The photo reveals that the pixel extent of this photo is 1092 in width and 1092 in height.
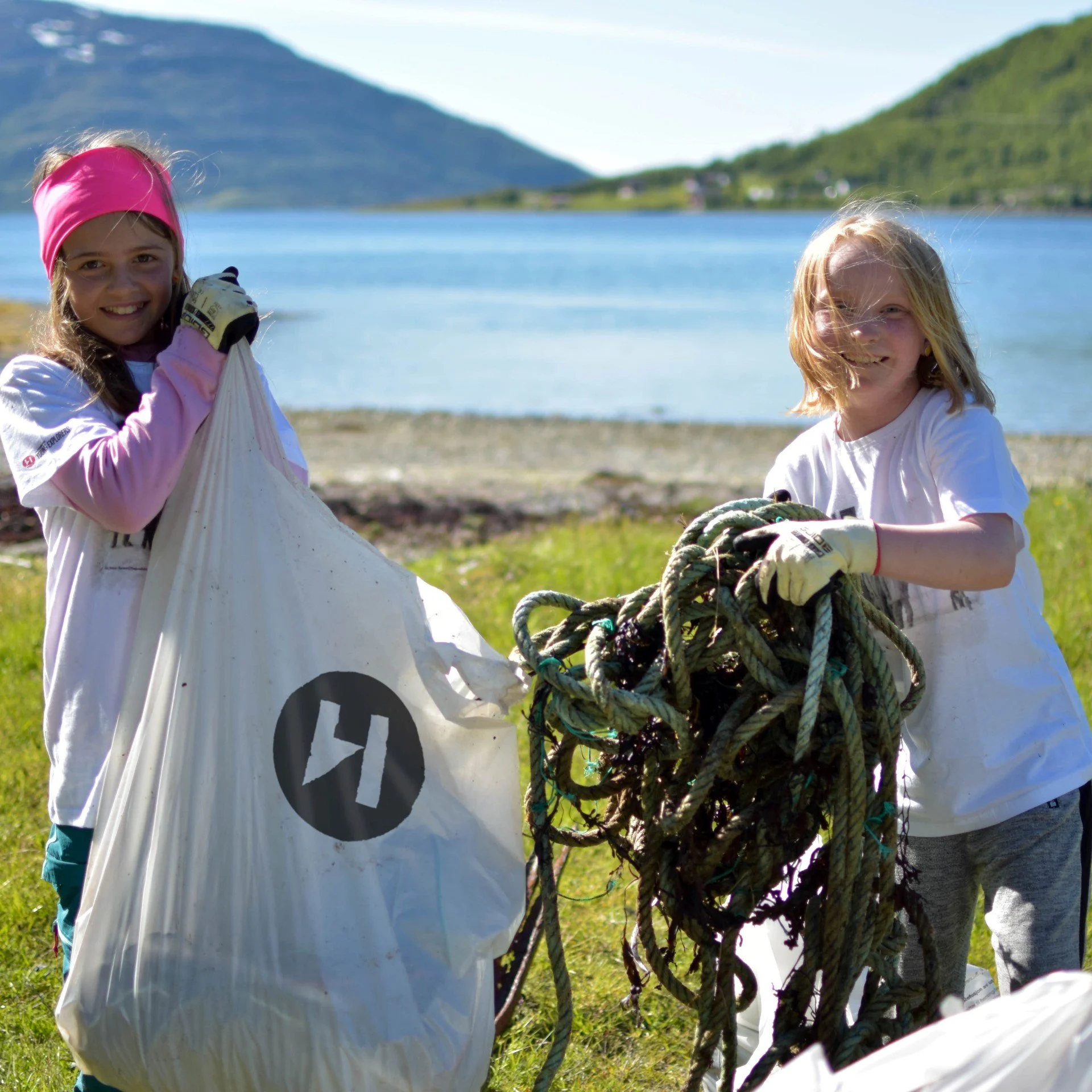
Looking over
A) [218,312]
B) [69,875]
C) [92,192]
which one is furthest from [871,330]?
[69,875]

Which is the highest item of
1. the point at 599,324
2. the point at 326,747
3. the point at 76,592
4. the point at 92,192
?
the point at 599,324

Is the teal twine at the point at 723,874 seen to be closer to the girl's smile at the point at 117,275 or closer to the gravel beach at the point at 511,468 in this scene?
the girl's smile at the point at 117,275

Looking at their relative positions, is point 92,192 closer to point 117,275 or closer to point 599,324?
point 117,275

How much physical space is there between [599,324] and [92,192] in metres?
35.9

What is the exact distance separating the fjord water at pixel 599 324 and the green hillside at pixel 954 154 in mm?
28715

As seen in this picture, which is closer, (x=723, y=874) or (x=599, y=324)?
(x=723, y=874)

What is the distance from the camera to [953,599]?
2.19 metres

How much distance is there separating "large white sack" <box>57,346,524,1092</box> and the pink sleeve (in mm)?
58

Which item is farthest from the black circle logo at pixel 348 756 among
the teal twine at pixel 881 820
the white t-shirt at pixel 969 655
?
the white t-shirt at pixel 969 655

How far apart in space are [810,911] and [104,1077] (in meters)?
1.15

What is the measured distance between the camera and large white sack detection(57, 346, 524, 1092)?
1.93 m

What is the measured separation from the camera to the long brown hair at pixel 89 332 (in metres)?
2.18

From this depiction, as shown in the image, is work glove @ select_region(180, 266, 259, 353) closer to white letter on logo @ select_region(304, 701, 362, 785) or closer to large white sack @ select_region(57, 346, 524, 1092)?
large white sack @ select_region(57, 346, 524, 1092)

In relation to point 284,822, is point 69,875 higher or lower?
lower
